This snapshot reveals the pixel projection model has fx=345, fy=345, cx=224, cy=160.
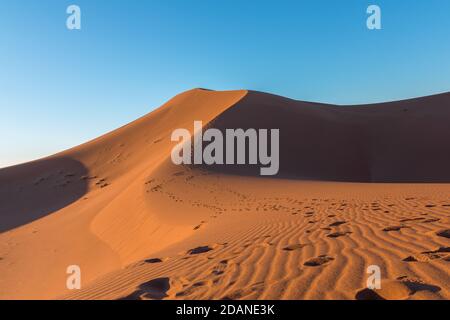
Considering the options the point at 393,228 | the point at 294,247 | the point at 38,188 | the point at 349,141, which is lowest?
the point at 38,188

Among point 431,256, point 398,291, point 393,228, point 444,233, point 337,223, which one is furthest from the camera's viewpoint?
point 337,223

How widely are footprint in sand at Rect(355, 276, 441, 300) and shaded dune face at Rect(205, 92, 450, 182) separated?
13404mm

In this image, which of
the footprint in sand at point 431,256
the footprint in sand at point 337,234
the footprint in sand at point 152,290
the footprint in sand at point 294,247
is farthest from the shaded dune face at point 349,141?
the footprint in sand at point 431,256

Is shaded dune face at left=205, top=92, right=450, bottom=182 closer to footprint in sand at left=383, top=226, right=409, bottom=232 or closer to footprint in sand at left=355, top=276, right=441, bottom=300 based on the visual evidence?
footprint in sand at left=383, top=226, right=409, bottom=232

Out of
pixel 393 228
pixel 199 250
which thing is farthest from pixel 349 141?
pixel 199 250

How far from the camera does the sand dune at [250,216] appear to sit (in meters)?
3.79

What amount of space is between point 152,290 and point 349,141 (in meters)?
23.0

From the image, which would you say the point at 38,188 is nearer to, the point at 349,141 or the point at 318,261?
the point at 349,141

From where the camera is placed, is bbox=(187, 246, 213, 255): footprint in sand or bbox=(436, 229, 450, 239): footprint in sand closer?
bbox=(436, 229, 450, 239): footprint in sand

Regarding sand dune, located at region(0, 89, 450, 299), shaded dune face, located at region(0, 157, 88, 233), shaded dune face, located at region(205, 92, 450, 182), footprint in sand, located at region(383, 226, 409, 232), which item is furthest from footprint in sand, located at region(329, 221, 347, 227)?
shaded dune face, located at region(0, 157, 88, 233)

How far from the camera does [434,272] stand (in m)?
3.27

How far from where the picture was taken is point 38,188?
2409 centimetres

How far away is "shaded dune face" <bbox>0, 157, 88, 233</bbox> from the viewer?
19906 mm
